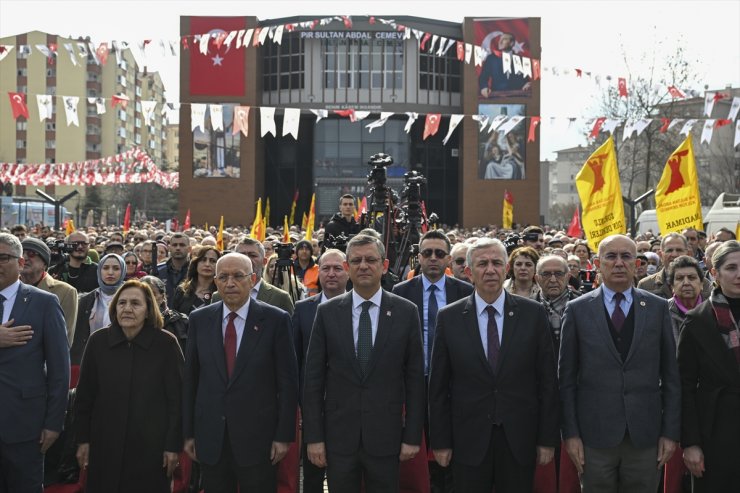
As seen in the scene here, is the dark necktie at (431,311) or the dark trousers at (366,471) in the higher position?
the dark necktie at (431,311)

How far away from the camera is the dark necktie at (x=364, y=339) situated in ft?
17.5

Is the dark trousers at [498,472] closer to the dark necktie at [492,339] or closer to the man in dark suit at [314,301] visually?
the dark necktie at [492,339]

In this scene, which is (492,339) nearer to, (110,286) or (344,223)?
(110,286)

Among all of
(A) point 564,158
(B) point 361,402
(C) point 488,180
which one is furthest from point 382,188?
(A) point 564,158

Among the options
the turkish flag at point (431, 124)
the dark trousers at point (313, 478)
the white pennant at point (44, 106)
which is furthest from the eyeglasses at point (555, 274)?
the turkish flag at point (431, 124)

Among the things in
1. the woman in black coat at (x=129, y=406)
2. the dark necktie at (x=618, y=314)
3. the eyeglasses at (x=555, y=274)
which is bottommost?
the woman in black coat at (x=129, y=406)

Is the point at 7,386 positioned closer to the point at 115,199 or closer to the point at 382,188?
the point at 382,188

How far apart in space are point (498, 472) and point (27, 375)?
10.9ft

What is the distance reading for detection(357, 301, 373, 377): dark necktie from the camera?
535 centimetres

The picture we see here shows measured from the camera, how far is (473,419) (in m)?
5.31

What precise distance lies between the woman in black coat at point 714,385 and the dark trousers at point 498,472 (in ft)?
3.53

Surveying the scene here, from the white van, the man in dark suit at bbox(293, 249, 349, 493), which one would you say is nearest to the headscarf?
the man in dark suit at bbox(293, 249, 349, 493)

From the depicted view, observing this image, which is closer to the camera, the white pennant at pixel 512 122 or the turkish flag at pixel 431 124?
the white pennant at pixel 512 122

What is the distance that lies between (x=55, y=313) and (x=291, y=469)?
7.05 ft
